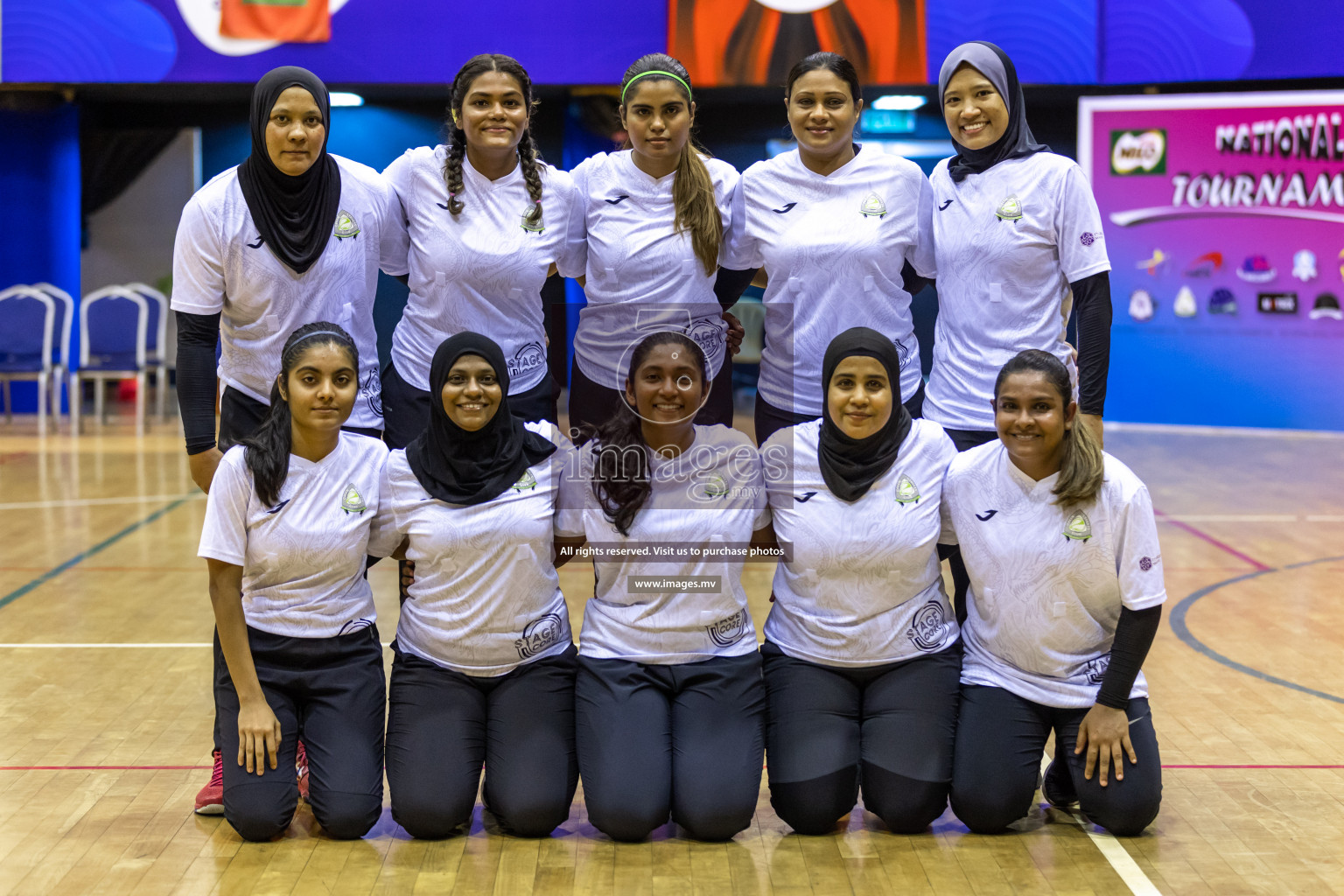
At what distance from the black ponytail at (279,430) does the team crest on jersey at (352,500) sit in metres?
0.13

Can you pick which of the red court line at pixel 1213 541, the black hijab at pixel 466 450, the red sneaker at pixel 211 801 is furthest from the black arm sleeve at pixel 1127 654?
the red court line at pixel 1213 541

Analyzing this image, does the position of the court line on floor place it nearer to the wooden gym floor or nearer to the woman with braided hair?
the wooden gym floor

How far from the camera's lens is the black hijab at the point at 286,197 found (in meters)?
2.85

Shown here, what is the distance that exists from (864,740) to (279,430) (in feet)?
4.64

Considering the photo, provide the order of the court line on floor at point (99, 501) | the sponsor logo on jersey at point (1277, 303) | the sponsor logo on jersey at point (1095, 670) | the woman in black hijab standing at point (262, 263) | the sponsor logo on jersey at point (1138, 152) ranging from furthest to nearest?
the sponsor logo on jersey at point (1138, 152) < the sponsor logo on jersey at point (1277, 303) < the court line on floor at point (99, 501) < the woman in black hijab standing at point (262, 263) < the sponsor logo on jersey at point (1095, 670)

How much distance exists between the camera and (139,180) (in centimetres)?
1127

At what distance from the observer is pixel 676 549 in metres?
2.69

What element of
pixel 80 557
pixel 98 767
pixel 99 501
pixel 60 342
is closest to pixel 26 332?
pixel 60 342

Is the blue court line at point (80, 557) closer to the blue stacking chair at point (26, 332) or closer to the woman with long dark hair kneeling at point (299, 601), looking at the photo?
the woman with long dark hair kneeling at point (299, 601)

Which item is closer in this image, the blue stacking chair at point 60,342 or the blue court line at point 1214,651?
the blue court line at point 1214,651

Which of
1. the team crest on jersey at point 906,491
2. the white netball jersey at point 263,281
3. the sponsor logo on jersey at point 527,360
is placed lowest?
the team crest on jersey at point 906,491

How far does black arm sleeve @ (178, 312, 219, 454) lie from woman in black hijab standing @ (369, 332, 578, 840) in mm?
487

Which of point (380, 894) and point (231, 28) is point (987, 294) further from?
point (231, 28)

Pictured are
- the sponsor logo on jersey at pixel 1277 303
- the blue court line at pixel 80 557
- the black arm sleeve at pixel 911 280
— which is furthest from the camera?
the sponsor logo on jersey at pixel 1277 303
